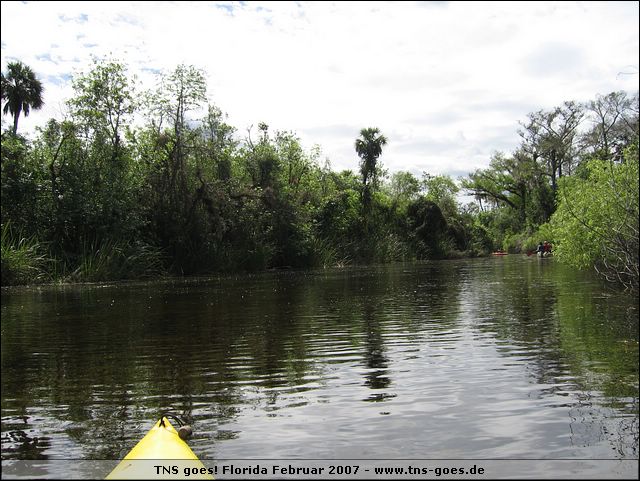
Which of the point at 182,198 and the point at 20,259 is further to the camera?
the point at 182,198

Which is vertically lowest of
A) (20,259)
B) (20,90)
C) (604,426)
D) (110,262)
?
(604,426)

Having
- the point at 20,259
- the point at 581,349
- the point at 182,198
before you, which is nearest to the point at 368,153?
the point at 182,198

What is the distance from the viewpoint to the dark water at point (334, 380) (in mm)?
5680

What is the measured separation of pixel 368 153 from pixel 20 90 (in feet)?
89.7

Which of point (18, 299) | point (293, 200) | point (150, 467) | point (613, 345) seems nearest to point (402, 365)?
point (613, 345)

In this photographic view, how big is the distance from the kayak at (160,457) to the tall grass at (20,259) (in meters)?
22.8

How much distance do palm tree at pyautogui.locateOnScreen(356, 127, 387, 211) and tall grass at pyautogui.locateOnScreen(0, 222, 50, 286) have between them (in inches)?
1234

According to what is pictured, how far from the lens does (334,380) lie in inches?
319

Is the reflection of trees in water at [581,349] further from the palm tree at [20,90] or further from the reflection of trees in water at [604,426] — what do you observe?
the palm tree at [20,90]

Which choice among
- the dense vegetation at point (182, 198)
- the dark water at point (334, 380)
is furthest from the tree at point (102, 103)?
the dark water at point (334, 380)

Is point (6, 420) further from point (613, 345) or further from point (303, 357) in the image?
point (613, 345)

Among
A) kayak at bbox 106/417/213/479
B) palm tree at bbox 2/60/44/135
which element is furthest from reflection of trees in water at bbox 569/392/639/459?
palm tree at bbox 2/60/44/135

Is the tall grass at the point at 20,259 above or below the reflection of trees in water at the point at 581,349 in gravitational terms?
above

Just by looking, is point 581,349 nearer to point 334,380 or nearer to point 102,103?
point 334,380
